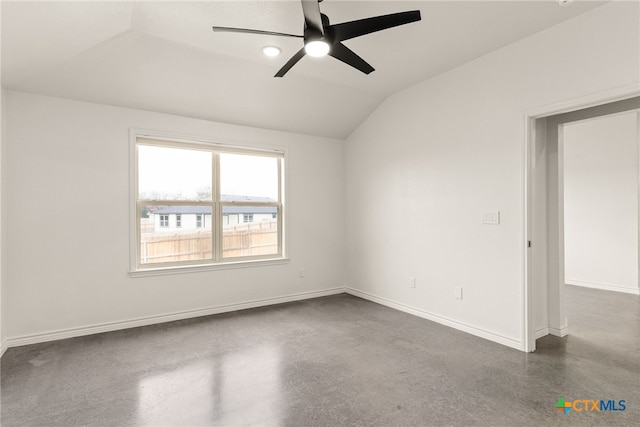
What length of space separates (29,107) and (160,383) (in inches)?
118

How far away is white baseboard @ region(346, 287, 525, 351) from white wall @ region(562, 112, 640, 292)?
3453mm

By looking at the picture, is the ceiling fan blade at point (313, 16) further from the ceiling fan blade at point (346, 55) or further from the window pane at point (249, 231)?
the window pane at point (249, 231)

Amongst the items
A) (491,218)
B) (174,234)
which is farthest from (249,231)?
(491,218)

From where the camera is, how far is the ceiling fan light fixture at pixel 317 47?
2.08 m

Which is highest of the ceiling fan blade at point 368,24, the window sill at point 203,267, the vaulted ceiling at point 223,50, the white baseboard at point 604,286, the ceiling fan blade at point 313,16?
the vaulted ceiling at point 223,50

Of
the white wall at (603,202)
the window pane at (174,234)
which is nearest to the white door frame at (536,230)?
the white wall at (603,202)

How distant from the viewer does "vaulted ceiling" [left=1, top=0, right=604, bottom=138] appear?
249 centimetres

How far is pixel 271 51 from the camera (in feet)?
10.3

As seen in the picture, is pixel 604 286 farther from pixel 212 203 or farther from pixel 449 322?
pixel 212 203

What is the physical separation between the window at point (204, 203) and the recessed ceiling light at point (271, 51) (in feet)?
5.25

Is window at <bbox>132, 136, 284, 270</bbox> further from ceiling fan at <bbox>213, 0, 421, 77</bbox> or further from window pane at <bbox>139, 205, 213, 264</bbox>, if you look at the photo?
ceiling fan at <bbox>213, 0, 421, 77</bbox>

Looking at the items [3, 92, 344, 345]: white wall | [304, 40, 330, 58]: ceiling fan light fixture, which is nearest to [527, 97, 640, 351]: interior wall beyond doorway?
[304, 40, 330, 58]: ceiling fan light fixture

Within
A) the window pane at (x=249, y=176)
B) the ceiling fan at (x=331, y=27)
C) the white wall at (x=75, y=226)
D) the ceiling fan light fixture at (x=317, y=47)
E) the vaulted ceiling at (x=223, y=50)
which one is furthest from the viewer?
the window pane at (x=249, y=176)

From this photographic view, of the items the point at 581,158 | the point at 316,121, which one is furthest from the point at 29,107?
the point at 581,158
